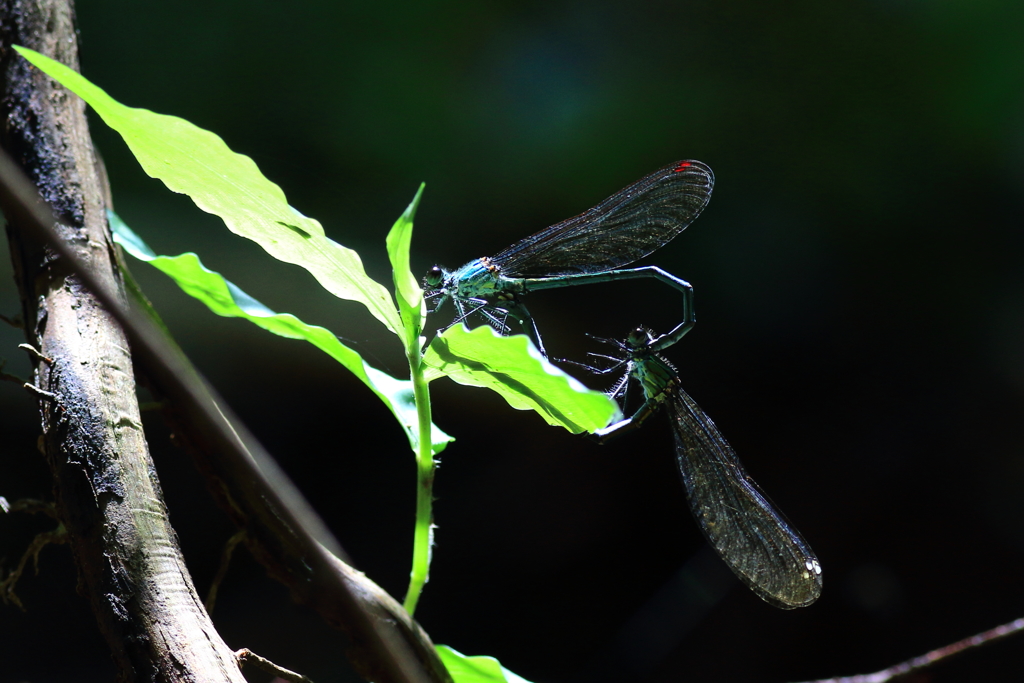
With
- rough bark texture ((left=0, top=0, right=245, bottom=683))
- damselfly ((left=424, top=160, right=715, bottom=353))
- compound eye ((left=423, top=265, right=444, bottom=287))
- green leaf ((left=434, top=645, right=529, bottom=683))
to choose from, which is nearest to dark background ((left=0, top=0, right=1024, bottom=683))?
damselfly ((left=424, top=160, right=715, bottom=353))

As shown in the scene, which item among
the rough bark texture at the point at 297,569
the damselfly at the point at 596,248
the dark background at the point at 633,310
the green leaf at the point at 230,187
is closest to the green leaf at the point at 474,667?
the rough bark texture at the point at 297,569

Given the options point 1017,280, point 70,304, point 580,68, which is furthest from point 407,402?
point 1017,280

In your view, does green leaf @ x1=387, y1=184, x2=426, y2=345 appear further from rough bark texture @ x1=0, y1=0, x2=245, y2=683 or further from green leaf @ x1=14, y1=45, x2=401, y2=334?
rough bark texture @ x1=0, y1=0, x2=245, y2=683

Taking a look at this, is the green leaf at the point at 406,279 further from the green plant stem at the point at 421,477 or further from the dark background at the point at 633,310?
the dark background at the point at 633,310

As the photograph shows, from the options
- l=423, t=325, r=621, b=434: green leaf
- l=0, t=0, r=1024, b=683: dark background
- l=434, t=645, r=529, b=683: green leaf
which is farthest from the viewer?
l=0, t=0, r=1024, b=683: dark background

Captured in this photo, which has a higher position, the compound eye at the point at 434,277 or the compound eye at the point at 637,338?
the compound eye at the point at 434,277

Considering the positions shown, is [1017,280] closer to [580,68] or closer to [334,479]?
[580,68]

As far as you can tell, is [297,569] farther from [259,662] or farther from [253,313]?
[253,313]
